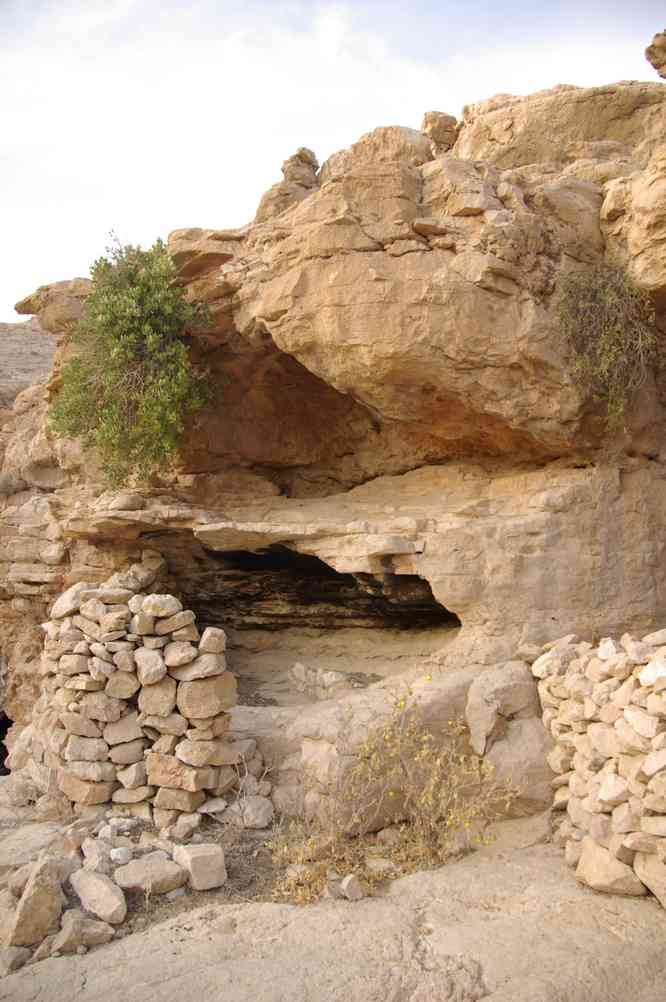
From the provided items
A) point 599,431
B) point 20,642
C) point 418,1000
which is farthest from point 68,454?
point 418,1000

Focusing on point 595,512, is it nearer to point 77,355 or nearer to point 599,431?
point 599,431

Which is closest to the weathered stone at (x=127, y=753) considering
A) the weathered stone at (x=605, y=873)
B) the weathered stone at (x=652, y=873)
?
the weathered stone at (x=605, y=873)

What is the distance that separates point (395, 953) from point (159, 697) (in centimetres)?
244

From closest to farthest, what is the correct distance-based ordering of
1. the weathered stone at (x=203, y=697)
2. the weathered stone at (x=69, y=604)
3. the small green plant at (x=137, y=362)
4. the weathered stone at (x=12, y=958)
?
1. the weathered stone at (x=12, y=958)
2. the weathered stone at (x=203, y=697)
3. the weathered stone at (x=69, y=604)
4. the small green plant at (x=137, y=362)

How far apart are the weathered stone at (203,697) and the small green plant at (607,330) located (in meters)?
3.69

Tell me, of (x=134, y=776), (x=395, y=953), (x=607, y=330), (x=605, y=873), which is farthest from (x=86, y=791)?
(x=607, y=330)

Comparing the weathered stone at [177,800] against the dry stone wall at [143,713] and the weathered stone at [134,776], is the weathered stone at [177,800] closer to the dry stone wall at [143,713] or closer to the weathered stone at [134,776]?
the dry stone wall at [143,713]

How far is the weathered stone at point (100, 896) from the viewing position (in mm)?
4152

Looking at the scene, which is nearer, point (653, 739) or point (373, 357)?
point (653, 739)

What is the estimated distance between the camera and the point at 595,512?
6496mm

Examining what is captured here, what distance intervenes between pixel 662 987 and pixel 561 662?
2332 mm

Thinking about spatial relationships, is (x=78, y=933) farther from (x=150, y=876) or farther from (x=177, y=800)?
(x=177, y=800)

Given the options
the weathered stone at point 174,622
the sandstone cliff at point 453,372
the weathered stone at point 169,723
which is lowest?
the weathered stone at point 169,723

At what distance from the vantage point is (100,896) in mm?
4250
